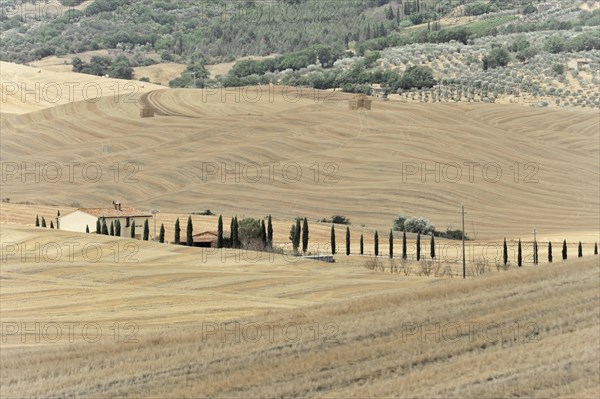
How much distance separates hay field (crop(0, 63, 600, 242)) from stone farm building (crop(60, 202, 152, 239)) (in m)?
13.1

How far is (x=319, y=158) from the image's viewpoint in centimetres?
10925

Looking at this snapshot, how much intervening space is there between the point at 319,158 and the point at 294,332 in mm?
70445

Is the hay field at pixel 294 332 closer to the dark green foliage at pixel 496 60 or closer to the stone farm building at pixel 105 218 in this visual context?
the stone farm building at pixel 105 218

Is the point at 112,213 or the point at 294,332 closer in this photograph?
the point at 294,332

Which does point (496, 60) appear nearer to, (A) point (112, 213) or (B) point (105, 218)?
(A) point (112, 213)

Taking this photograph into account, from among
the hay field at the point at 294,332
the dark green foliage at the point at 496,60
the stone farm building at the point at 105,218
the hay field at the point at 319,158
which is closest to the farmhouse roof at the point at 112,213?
the stone farm building at the point at 105,218

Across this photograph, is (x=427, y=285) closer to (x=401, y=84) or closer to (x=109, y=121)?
(x=109, y=121)

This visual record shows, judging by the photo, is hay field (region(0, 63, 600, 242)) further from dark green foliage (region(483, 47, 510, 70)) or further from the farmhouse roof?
dark green foliage (region(483, 47, 510, 70))

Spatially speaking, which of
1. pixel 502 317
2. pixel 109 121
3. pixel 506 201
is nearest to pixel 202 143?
pixel 109 121

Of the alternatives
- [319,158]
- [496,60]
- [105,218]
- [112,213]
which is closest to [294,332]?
[105,218]

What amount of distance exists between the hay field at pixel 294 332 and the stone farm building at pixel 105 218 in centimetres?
2209

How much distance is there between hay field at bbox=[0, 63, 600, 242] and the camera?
96.8m

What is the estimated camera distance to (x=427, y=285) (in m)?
51.1

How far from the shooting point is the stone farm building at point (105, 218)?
79375 millimetres
